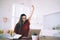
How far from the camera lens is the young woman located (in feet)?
6.48

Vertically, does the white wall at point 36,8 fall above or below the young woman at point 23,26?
above

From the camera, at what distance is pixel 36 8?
78.5 inches

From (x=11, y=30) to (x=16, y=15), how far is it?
0.86 feet

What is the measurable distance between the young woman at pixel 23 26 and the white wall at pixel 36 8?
0.08 m

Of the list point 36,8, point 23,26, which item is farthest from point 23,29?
point 36,8

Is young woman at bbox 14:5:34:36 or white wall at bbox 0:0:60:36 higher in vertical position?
white wall at bbox 0:0:60:36

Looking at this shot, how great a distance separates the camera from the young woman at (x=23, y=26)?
1.98 metres

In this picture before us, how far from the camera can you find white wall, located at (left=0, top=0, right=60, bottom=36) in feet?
6.48

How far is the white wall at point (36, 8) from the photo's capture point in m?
1.97

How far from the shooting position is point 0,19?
6.48 feet

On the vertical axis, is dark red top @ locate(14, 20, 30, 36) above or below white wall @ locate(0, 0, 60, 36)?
below

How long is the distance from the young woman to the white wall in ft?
0.28

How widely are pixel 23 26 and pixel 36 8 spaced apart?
0.37 metres

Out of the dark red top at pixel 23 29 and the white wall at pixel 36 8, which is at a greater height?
the white wall at pixel 36 8
